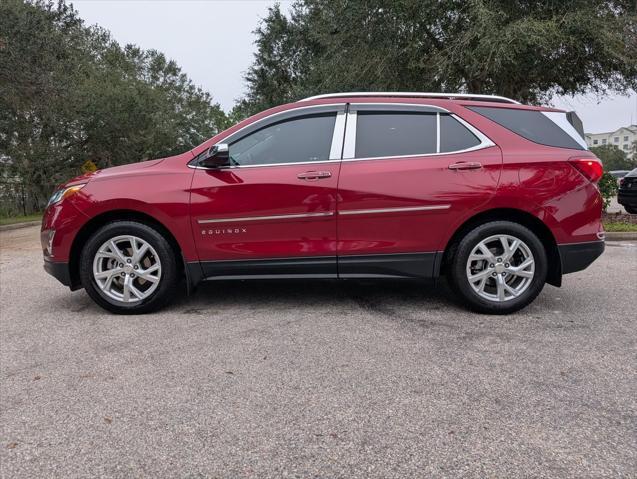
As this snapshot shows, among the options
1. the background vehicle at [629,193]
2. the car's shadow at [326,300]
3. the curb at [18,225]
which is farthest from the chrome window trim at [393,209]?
the curb at [18,225]

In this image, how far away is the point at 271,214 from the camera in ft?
13.6

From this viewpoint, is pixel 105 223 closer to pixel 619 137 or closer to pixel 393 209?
pixel 393 209

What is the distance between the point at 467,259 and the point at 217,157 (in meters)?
2.22

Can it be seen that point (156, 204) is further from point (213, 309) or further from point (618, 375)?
point (618, 375)

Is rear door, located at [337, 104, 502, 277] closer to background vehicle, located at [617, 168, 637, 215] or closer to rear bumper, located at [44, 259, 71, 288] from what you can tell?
rear bumper, located at [44, 259, 71, 288]

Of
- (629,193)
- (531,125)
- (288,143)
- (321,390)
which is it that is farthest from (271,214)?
(629,193)

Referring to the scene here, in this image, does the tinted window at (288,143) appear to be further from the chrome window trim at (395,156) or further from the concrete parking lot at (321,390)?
the concrete parking lot at (321,390)

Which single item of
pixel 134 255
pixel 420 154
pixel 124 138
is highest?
pixel 124 138

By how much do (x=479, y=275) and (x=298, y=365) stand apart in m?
1.81

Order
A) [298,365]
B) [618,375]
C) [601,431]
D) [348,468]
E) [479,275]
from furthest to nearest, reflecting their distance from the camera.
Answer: [479,275] → [298,365] → [618,375] → [601,431] → [348,468]

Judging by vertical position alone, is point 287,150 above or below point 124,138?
below

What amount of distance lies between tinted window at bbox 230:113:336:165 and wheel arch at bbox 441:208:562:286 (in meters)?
1.31

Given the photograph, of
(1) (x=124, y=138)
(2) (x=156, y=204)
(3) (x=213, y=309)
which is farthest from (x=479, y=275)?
(1) (x=124, y=138)

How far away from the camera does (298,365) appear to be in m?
3.14
